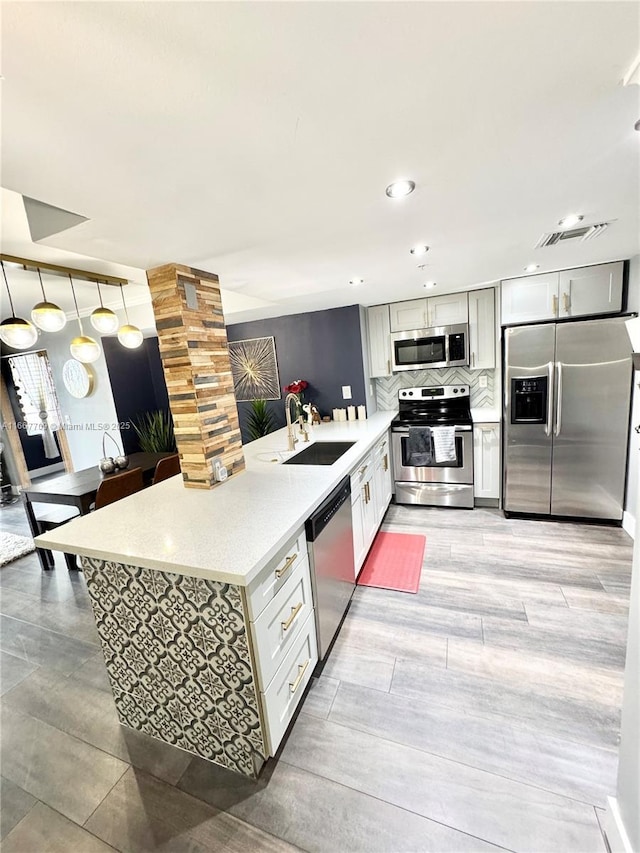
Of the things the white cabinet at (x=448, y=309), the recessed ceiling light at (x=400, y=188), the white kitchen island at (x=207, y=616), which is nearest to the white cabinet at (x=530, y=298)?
the white cabinet at (x=448, y=309)

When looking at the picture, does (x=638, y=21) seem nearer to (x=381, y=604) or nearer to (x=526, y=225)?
(x=526, y=225)

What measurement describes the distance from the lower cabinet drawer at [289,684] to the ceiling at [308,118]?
185cm

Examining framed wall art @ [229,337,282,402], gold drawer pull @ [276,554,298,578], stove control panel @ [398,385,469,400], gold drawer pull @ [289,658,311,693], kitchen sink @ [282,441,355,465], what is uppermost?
framed wall art @ [229,337,282,402]

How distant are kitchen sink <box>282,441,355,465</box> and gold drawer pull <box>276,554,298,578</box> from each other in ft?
3.27

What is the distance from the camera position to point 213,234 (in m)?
1.55

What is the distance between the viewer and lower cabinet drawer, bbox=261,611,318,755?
4.24 ft

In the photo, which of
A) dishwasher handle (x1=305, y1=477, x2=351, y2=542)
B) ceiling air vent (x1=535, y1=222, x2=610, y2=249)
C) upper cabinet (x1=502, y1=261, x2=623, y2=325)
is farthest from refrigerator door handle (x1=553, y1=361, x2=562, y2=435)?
dishwasher handle (x1=305, y1=477, x2=351, y2=542)

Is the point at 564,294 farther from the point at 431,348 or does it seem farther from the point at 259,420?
the point at 259,420

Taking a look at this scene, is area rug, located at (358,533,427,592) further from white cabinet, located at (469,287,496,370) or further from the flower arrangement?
white cabinet, located at (469,287,496,370)

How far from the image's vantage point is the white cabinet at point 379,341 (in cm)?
365

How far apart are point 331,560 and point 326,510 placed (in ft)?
1.01

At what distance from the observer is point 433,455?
3457 millimetres

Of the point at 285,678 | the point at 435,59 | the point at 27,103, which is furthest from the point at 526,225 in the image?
the point at 285,678

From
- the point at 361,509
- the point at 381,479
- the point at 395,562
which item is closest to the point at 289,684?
the point at 361,509
